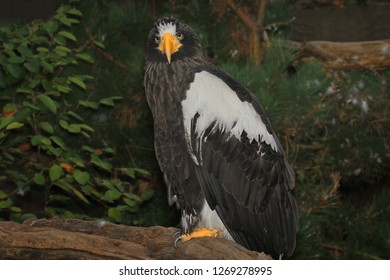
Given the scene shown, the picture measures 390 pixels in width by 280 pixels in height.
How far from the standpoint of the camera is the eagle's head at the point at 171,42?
8.61 ft

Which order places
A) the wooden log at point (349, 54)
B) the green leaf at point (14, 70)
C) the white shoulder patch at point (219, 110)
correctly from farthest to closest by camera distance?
the wooden log at point (349, 54) < the green leaf at point (14, 70) < the white shoulder patch at point (219, 110)

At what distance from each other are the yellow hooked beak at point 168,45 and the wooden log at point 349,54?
66.1 inches

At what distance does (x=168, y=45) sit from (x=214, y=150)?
1.53ft

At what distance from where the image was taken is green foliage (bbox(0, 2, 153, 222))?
3.12 m

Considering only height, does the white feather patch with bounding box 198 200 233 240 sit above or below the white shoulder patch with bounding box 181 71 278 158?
below

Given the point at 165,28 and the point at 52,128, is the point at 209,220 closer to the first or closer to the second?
the point at 165,28

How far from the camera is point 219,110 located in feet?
8.63

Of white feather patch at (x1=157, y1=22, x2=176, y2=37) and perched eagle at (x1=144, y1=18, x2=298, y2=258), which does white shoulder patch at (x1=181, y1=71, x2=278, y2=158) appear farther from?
white feather patch at (x1=157, y1=22, x2=176, y2=37)

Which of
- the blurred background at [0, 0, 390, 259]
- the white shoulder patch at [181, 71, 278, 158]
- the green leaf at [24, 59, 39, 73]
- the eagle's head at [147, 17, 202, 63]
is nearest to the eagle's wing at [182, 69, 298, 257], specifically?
the white shoulder patch at [181, 71, 278, 158]

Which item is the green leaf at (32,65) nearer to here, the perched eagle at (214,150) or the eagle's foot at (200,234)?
the perched eagle at (214,150)

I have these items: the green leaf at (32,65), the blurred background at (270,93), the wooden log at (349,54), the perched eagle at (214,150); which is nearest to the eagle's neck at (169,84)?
the perched eagle at (214,150)

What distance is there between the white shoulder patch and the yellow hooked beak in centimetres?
14

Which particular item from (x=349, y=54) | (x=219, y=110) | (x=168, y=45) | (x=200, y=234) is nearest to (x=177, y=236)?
(x=200, y=234)
